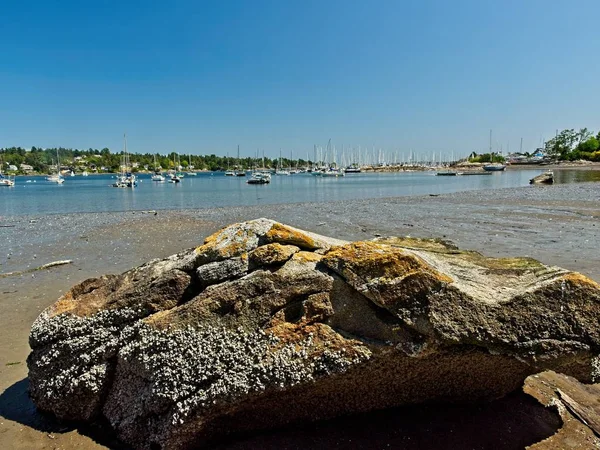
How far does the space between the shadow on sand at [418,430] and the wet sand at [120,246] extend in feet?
0.41

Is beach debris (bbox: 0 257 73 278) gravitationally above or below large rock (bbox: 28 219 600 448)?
below

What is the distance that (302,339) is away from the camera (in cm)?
447

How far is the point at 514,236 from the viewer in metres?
17.9

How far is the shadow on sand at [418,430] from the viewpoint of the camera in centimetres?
453

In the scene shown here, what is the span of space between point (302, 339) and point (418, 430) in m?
1.81

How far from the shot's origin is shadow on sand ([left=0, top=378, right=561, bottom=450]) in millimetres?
4527

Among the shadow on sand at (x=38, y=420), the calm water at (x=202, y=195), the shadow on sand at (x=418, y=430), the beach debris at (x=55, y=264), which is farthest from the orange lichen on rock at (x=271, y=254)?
the calm water at (x=202, y=195)

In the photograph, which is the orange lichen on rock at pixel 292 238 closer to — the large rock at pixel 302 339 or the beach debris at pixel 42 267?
the large rock at pixel 302 339

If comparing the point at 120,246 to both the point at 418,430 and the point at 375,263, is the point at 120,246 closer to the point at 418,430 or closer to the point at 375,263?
the point at 375,263

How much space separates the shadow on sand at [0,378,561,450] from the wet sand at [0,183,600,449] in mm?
124

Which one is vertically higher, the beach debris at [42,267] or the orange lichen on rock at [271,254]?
the orange lichen on rock at [271,254]

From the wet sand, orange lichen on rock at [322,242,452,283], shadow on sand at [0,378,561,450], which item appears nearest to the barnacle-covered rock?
shadow on sand at [0,378,561,450]

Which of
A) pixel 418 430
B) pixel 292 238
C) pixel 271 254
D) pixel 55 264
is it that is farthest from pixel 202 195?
pixel 418 430

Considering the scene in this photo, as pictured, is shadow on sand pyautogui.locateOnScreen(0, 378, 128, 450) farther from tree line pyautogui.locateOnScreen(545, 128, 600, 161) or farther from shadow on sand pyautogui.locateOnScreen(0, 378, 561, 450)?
tree line pyautogui.locateOnScreen(545, 128, 600, 161)
